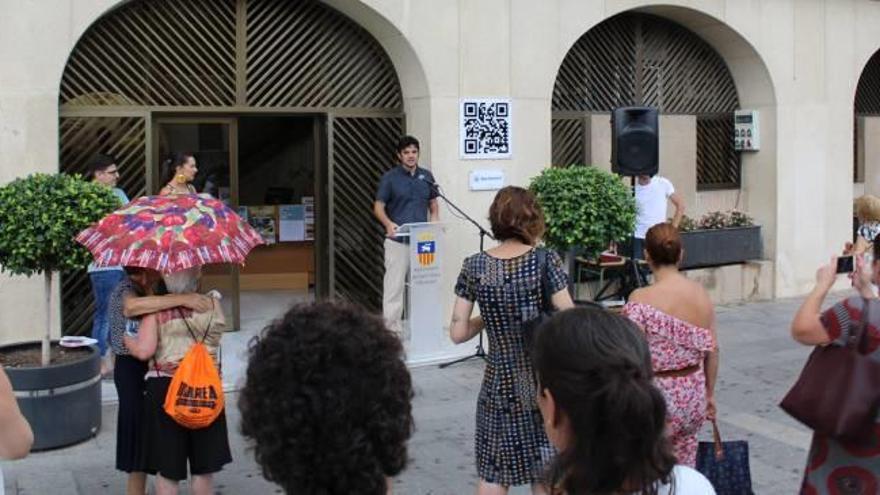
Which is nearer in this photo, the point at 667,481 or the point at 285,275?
the point at 667,481

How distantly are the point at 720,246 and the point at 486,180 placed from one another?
3578 millimetres

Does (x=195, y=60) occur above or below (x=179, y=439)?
above

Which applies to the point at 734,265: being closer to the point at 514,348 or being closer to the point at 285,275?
the point at 285,275

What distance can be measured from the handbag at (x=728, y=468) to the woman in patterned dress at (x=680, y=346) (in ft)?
0.29

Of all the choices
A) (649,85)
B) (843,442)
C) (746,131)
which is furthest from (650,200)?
(843,442)

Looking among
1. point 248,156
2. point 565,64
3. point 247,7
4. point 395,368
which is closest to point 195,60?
point 247,7

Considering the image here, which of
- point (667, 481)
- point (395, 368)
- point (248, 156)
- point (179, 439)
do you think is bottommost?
point (179, 439)

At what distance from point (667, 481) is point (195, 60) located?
827 cm

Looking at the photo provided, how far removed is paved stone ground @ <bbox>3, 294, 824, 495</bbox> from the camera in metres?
6.04

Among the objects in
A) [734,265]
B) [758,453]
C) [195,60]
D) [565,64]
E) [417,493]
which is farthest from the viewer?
[734,265]

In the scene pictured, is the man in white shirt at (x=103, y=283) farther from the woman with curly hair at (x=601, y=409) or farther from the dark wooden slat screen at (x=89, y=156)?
the woman with curly hair at (x=601, y=409)

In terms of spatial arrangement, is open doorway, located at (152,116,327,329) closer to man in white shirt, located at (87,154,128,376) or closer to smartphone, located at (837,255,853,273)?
man in white shirt, located at (87,154,128,376)

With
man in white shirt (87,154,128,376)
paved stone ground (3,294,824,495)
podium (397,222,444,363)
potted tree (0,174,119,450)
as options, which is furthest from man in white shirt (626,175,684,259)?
potted tree (0,174,119,450)

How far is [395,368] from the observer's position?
7.70 ft
